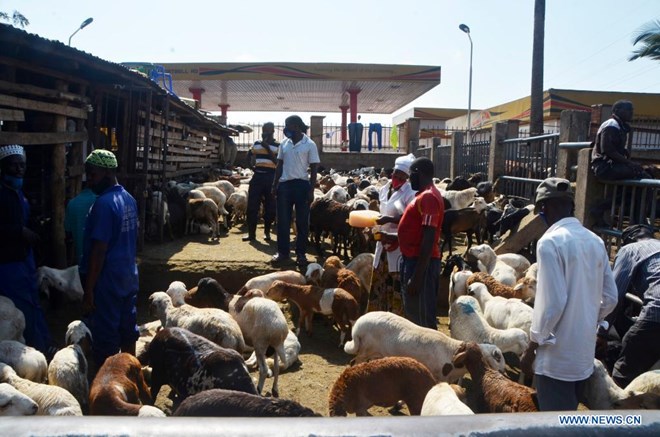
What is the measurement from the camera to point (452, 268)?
8.45 m

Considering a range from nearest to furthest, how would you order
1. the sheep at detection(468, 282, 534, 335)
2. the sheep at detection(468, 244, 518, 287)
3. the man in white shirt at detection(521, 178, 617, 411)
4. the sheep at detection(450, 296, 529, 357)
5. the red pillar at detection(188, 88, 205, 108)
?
1. the man in white shirt at detection(521, 178, 617, 411)
2. the sheep at detection(450, 296, 529, 357)
3. the sheep at detection(468, 282, 534, 335)
4. the sheep at detection(468, 244, 518, 287)
5. the red pillar at detection(188, 88, 205, 108)

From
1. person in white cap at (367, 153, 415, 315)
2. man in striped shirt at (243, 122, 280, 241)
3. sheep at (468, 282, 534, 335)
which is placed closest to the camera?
sheep at (468, 282, 534, 335)

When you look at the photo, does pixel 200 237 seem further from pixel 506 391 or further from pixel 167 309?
pixel 506 391

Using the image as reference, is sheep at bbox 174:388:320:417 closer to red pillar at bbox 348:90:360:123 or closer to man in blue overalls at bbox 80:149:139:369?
man in blue overalls at bbox 80:149:139:369

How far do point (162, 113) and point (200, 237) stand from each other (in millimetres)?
2939

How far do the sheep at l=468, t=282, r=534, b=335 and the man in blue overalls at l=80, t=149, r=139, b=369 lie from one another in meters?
3.76

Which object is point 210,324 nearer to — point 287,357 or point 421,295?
point 287,357

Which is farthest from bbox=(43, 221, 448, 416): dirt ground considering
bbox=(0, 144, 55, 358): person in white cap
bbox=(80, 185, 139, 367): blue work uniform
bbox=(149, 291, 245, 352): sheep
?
bbox=(0, 144, 55, 358): person in white cap

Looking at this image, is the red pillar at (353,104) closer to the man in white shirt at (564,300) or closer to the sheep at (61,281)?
the sheep at (61,281)

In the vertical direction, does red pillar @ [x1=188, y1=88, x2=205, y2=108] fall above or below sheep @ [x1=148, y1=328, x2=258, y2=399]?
above

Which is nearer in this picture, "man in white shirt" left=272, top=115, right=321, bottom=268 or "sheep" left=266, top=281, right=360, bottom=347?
"sheep" left=266, top=281, right=360, bottom=347

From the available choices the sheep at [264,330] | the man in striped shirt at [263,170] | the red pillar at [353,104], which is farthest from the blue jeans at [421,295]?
the red pillar at [353,104]

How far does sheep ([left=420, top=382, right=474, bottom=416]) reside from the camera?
356cm

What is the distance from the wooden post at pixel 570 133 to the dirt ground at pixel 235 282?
2754 mm
